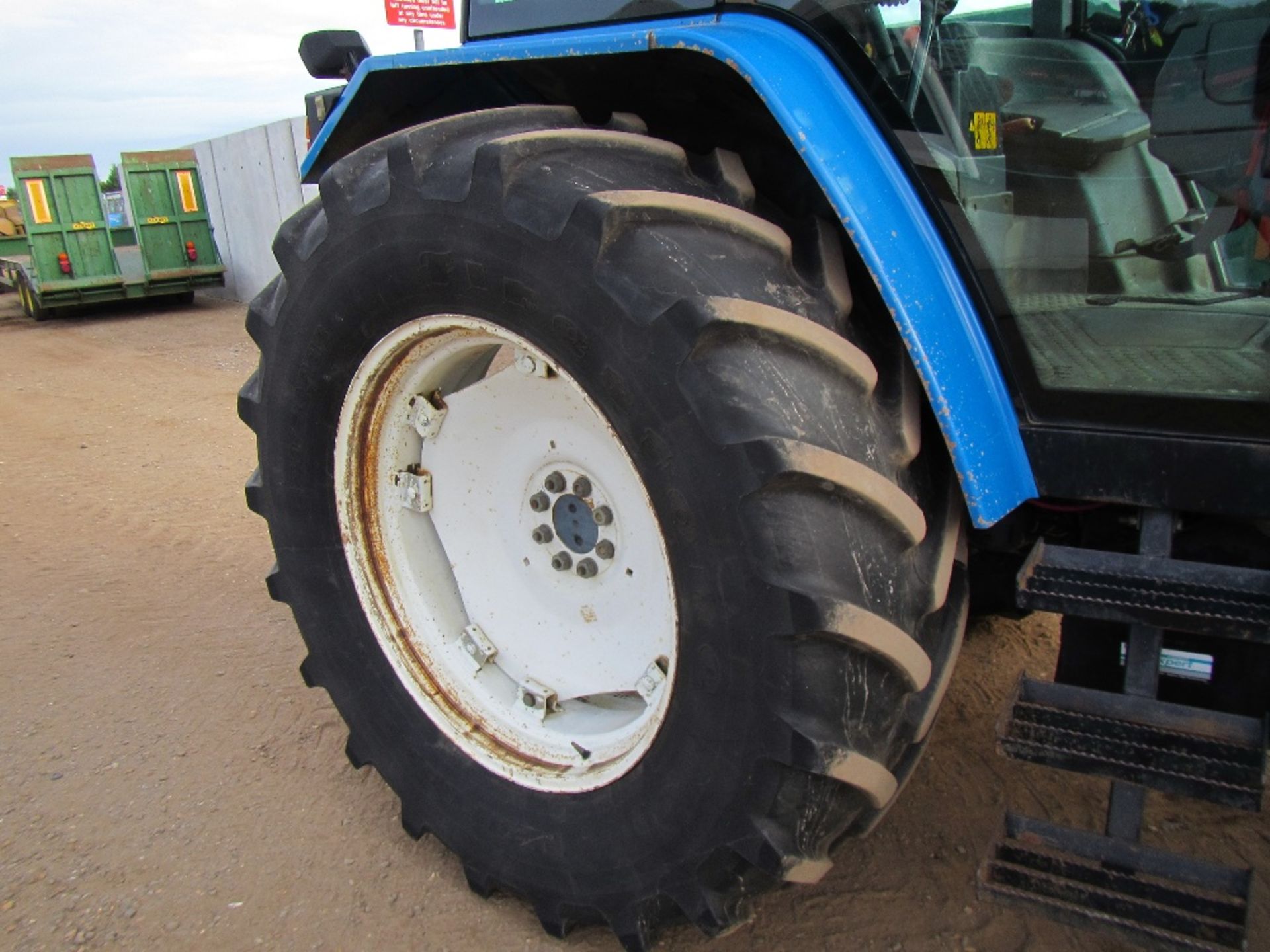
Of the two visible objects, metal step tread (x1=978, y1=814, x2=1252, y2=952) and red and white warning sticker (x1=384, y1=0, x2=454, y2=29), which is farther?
red and white warning sticker (x1=384, y1=0, x2=454, y2=29)

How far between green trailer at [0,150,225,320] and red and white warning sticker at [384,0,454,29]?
6540 millimetres

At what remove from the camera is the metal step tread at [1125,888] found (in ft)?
4.80

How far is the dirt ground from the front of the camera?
6.38ft

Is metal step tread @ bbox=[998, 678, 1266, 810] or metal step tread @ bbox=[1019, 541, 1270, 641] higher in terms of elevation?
metal step tread @ bbox=[1019, 541, 1270, 641]

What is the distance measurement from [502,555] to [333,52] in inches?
45.2

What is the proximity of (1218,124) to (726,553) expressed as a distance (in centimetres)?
87

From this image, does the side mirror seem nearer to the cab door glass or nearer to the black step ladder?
the cab door glass

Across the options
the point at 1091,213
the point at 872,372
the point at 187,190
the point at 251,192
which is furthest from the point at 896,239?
the point at 187,190

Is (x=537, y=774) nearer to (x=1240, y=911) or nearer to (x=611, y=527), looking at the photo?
(x=611, y=527)

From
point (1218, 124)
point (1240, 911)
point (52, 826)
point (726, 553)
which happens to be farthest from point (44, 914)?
point (1218, 124)

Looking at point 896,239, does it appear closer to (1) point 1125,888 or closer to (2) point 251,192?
(1) point 1125,888

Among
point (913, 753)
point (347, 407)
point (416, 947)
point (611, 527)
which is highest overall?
point (347, 407)

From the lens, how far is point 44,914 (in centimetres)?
203

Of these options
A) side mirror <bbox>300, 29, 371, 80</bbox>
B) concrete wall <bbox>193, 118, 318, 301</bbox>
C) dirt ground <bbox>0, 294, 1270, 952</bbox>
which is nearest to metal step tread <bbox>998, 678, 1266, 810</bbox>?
dirt ground <bbox>0, 294, 1270, 952</bbox>
